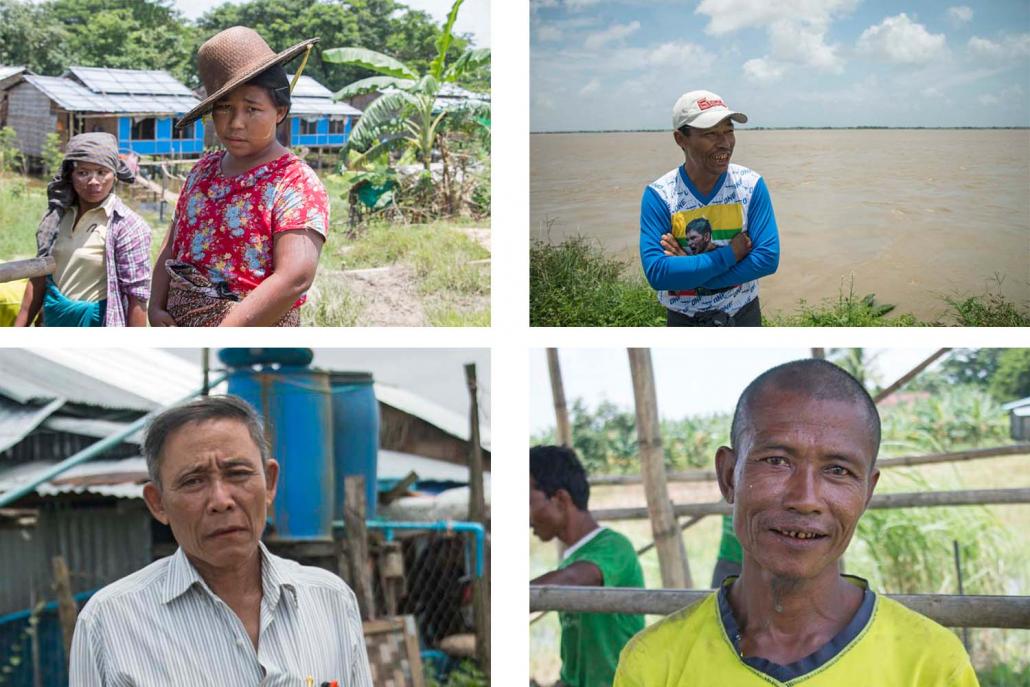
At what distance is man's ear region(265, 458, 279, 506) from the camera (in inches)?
101

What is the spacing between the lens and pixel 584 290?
2.90 metres

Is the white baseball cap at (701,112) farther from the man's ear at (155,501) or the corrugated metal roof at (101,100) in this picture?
the man's ear at (155,501)

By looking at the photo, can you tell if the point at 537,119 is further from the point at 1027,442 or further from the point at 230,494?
the point at 1027,442

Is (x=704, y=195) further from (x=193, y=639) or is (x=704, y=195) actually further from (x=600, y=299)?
(x=193, y=639)

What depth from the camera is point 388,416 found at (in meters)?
2.88

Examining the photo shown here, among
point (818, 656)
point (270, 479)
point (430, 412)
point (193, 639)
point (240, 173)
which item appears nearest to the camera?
point (818, 656)

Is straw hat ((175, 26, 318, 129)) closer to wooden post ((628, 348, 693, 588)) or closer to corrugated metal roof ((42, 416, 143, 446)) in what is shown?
corrugated metal roof ((42, 416, 143, 446))

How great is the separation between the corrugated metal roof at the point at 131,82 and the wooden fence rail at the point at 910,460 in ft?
4.30

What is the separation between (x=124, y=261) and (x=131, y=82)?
0.41 meters

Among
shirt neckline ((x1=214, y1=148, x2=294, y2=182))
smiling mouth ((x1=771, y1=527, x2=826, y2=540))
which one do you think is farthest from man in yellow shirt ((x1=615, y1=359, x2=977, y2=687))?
→ shirt neckline ((x1=214, y1=148, x2=294, y2=182))

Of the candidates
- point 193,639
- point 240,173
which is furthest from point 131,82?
point 193,639

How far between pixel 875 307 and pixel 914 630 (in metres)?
0.92

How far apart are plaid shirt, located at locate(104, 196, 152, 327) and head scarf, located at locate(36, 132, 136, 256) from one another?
0.08 m

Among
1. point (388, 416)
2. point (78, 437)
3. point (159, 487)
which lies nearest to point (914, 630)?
point (388, 416)
